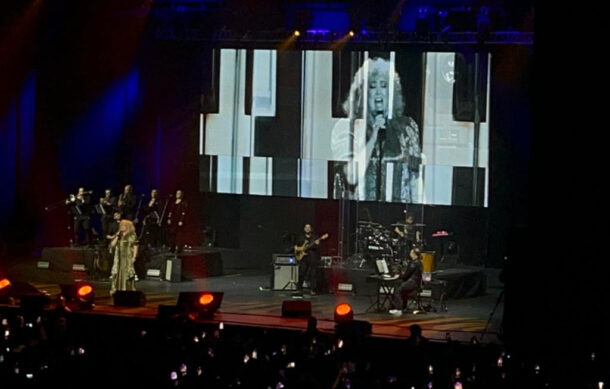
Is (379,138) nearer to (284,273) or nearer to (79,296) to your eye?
(284,273)

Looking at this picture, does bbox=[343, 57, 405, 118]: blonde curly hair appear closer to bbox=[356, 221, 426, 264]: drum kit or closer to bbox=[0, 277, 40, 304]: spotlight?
bbox=[356, 221, 426, 264]: drum kit

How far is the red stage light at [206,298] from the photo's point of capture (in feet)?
58.7

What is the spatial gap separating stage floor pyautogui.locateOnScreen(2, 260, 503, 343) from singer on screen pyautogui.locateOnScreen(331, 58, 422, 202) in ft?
8.46

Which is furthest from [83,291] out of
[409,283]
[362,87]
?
[362,87]

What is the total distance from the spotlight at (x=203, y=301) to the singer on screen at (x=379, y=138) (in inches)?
261

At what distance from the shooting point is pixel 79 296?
729 inches

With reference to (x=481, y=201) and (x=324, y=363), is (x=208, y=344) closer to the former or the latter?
(x=324, y=363)

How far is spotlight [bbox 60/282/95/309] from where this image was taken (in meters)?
18.5

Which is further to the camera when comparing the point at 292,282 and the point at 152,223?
the point at 152,223

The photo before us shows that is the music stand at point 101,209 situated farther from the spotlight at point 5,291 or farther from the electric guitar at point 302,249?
the spotlight at point 5,291

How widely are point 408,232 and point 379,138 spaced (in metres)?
2.34

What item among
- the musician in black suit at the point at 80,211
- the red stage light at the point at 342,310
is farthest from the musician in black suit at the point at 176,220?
the red stage light at the point at 342,310

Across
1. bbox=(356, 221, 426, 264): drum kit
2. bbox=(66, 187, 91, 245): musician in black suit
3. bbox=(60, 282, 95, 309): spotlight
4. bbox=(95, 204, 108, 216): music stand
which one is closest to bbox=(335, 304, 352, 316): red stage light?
bbox=(60, 282, 95, 309): spotlight

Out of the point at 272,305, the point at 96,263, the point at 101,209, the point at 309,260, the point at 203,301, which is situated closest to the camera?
the point at 203,301
